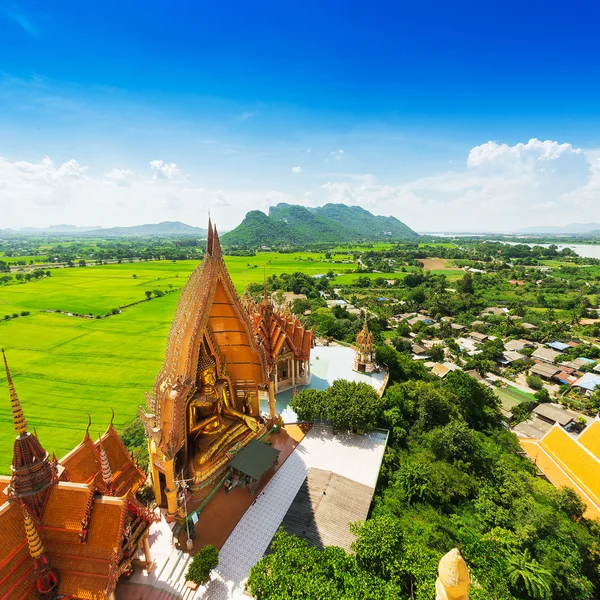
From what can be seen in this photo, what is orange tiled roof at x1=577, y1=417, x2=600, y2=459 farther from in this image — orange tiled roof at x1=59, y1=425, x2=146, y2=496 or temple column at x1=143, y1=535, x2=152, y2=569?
orange tiled roof at x1=59, y1=425, x2=146, y2=496

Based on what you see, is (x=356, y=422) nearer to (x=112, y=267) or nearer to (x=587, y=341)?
(x=587, y=341)

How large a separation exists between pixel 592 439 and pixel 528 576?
1317 cm

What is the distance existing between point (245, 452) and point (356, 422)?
6.96 m

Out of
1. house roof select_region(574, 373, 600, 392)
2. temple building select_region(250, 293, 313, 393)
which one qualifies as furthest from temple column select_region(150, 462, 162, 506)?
house roof select_region(574, 373, 600, 392)

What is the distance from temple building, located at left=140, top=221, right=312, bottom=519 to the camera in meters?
12.9

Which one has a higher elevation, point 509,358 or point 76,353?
point 76,353

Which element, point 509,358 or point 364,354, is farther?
point 509,358

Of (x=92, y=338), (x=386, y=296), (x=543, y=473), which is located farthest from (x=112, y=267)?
(x=543, y=473)

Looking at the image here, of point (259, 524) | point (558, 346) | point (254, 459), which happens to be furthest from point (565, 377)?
point (259, 524)

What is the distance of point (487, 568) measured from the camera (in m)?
12.8

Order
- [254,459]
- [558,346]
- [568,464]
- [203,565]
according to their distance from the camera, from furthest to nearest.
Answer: [558,346], [568,464], [254,459], [203,565]

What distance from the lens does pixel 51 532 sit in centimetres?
891

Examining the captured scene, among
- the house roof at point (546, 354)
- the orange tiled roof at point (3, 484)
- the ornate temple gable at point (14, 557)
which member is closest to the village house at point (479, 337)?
the house roof at point (546, 354)

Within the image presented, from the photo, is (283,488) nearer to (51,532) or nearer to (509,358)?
(51,532)
